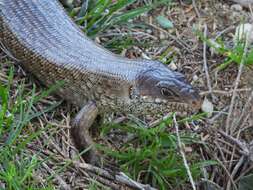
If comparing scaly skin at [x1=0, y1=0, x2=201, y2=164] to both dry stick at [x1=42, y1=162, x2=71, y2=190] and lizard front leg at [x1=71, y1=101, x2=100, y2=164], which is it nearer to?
lizard front leg at [x1=71, y1=101, x2=100, y2=164]

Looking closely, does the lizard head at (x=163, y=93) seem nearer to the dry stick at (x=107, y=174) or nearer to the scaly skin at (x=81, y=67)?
the scaly skin at (x=81, y=67)

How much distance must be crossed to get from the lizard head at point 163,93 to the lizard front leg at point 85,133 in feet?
0.95

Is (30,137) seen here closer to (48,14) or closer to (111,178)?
(111,178)

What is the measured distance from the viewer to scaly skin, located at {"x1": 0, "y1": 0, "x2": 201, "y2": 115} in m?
3.93

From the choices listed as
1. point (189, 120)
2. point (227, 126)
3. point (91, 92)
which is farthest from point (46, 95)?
point (227, 126)

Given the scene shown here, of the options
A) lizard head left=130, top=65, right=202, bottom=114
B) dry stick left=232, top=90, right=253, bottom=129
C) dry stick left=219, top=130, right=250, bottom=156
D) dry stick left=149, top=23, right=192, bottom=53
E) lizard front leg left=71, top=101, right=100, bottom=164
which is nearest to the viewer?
lizard head left=130, top=65, right=202, bottom=114

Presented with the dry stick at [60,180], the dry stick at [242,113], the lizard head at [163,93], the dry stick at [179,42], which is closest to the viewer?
the dry stick at [60,180]

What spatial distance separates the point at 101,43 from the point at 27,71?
59 cm

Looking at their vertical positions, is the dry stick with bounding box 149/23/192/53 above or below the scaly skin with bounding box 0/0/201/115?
below

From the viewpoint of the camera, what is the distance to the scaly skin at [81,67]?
12.9ft

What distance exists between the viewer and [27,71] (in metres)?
4.31

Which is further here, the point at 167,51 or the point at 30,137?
the point at 167,51

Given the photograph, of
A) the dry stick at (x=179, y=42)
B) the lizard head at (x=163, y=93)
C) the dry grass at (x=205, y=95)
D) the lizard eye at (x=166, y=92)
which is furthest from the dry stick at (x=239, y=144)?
the dry stick at (x=179, y=42)

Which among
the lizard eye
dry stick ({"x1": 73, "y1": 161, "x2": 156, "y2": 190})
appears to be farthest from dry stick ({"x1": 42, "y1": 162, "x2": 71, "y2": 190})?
the lizard eye
